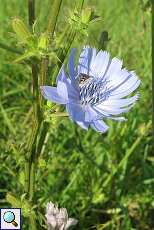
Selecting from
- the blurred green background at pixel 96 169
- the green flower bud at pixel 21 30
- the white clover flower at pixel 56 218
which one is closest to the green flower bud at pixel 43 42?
the green flower bud at pixel 21 30

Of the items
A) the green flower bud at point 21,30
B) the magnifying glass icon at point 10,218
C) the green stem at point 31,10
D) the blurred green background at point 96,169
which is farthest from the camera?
the blurred green background at point 96,169

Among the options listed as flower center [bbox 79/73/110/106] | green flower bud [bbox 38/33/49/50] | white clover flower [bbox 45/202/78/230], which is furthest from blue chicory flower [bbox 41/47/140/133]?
white clover flower [bbox 45/202/78/230]

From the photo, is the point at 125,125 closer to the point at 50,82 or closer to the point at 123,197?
the point at 123,197

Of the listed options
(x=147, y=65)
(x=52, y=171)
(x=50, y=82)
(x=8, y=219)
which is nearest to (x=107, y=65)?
(x=50, y=82)

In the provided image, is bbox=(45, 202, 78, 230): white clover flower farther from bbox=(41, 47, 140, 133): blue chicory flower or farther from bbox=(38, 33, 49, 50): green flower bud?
bbox=(38, 33, 49, 50): green flower bud

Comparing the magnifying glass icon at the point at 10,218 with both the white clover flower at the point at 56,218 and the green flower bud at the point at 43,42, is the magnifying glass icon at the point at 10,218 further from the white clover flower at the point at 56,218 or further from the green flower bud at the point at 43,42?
the green flower bud at the point at 43,42

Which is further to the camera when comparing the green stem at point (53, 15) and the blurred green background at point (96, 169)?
the blurred green background at point (96, 169)

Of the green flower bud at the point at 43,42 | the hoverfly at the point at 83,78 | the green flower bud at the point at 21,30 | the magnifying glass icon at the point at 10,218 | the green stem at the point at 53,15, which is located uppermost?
the green stem at the point at 53,15

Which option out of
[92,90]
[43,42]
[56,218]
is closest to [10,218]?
[56,218]
